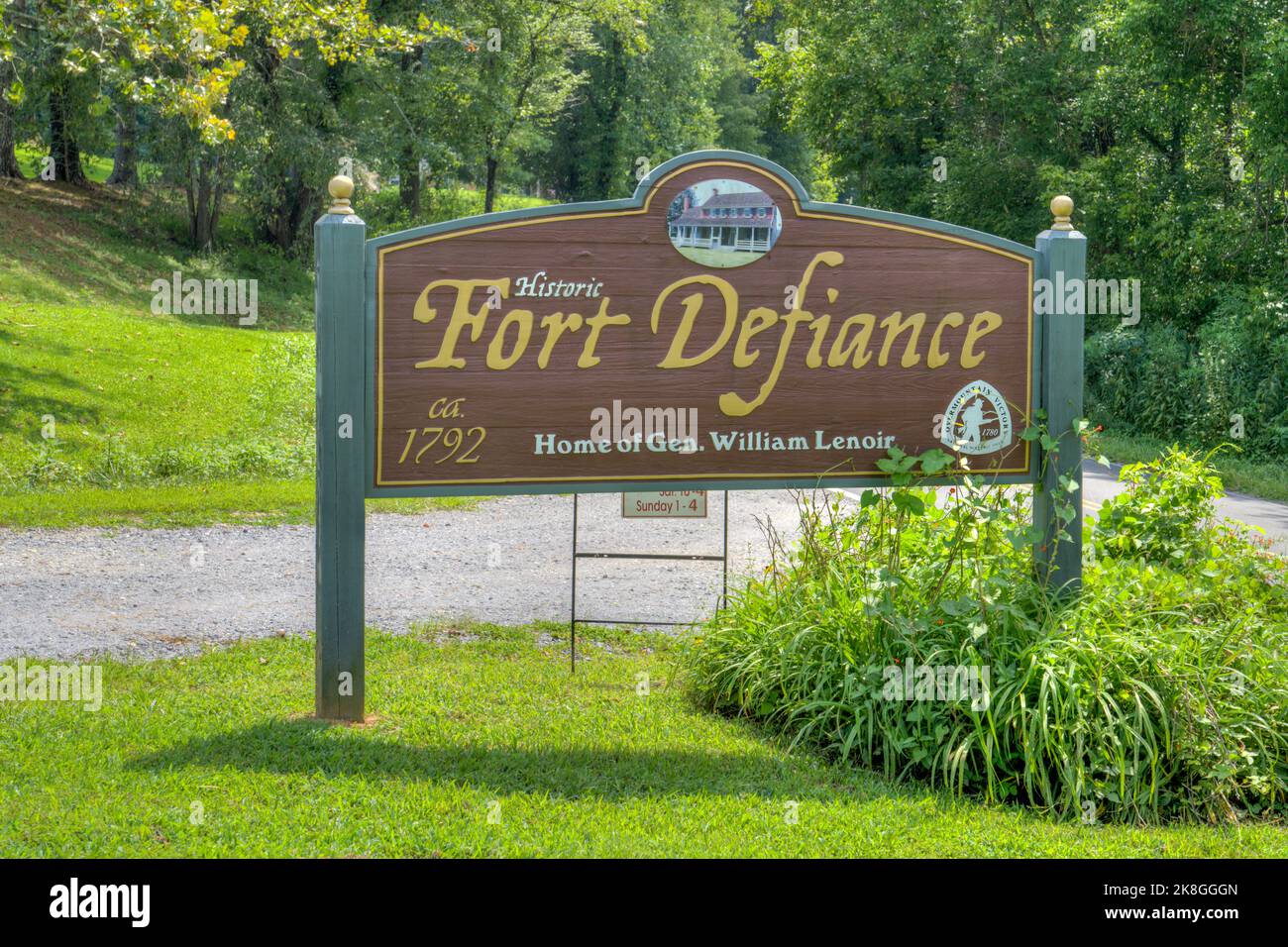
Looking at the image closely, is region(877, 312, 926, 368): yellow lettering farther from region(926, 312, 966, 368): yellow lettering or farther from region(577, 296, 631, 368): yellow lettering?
region(577, 296, 631, 368): yellow lettering

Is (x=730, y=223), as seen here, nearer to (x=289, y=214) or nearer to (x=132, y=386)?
(x=132, y=386)

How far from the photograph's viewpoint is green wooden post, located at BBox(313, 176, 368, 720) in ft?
19.2

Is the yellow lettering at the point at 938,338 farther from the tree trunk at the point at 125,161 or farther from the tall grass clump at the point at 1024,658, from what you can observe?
the tree trunk at the point at 125,161

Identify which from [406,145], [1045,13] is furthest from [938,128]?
[406,145]

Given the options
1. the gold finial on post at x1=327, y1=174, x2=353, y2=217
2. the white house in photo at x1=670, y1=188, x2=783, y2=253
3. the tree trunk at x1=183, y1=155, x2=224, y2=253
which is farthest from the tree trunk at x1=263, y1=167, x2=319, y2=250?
the white house in photo at x1=670, y1=188, x2=783, y2=253

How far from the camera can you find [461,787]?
5176 mm

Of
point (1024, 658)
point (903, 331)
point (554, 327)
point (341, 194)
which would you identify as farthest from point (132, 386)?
point (1024, 658)

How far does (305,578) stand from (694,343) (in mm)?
4886

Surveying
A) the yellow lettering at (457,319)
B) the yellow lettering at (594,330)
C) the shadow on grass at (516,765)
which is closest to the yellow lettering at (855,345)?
the yellow lettering at (594,330)

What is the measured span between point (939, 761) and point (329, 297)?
3.40 meters

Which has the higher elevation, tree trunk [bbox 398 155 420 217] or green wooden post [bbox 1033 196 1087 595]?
tree trunk [bbox 398 155 420 217]

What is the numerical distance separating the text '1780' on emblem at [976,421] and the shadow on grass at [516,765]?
1.96 m

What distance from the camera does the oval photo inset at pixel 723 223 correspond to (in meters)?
6.27

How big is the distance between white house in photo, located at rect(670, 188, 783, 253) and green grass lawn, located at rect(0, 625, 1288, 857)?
233 centimetres
